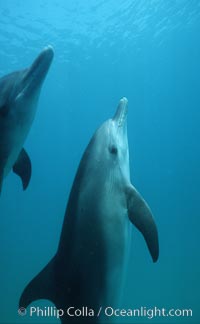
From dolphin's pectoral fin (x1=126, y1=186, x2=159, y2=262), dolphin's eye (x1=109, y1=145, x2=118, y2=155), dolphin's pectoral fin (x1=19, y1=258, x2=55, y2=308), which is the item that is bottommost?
dolphin's pectoral fin (x1=19, y1=258, x2=55, y2=308)

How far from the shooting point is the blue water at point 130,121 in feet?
94.7

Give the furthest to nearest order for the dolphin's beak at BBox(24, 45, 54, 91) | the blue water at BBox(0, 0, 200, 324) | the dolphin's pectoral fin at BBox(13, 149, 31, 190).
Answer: the blue water at BBox(0, 0, 200, 324), the dolphin's pectoral fin at BBox(13, 149, 31, 190), the dolphin's beak at BBox(24, 45, 54, 91)

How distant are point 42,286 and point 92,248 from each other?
0.77m

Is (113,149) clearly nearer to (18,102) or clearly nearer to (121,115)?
(121,115)

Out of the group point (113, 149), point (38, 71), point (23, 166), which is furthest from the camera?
point (23, 166)

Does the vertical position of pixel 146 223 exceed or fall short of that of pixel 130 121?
it falls short

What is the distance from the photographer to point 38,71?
15.7ft

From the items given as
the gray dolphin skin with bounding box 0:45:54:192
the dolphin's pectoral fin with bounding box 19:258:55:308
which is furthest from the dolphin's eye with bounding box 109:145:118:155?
the dolphin's pectoral fin with bounding box 19:258:55:308

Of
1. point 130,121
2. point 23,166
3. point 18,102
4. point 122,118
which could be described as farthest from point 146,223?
point 130,121

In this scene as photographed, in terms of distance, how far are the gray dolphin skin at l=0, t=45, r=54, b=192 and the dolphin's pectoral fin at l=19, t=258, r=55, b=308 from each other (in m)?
1.25

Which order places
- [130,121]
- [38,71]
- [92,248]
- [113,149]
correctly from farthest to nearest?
[130,121], [113,149], [38,71], [92,248]

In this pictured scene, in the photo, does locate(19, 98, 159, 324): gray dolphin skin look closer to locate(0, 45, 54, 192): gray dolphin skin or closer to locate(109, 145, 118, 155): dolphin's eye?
locate(109, 145, 118, 155): dolphin's eye

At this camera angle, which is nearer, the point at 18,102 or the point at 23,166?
the point at 18,102

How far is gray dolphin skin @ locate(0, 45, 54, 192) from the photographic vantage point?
4.79 metres
